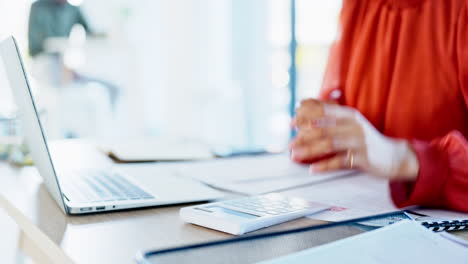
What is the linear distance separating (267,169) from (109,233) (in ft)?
1.54

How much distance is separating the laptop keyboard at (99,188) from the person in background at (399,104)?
24 centimetres

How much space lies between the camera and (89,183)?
808 mm

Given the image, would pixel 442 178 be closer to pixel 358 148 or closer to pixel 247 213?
pixel 358 148

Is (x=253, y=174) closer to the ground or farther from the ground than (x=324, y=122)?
closer to the ground

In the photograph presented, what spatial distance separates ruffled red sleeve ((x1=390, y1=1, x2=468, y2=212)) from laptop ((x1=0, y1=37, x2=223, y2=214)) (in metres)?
0.25

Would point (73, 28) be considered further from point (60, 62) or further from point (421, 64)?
point (421, 64)

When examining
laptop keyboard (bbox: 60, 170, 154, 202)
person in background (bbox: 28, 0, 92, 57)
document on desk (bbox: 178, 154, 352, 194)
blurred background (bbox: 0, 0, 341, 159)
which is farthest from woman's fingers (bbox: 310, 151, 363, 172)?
person in background (bbox: 28, 0, 92, 57)

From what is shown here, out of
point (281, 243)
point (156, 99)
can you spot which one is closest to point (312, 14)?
point (156, 99)

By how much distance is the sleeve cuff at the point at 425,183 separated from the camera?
672 mm

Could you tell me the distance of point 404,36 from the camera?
99cm

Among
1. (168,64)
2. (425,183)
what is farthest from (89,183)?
(168,64)

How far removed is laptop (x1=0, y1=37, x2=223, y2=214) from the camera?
643 millimetres

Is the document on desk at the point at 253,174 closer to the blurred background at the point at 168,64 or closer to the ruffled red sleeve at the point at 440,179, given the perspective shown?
the ruffled red sleeve at the point at 440,179

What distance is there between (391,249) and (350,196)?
0.97ft
